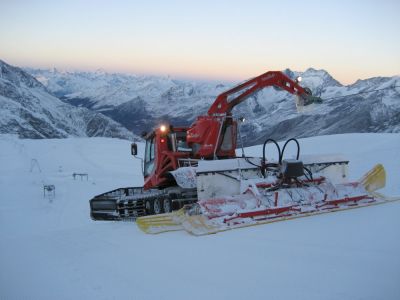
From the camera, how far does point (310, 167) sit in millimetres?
9391

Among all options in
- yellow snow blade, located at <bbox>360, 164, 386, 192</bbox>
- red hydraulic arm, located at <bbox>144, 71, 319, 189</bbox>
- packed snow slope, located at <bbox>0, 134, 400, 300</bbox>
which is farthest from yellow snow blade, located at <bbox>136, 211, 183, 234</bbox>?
yellow snow blade, located at <bbox>360, 164, 386, 192</bbox>

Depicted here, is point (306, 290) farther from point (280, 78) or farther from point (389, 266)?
point (280, 78)

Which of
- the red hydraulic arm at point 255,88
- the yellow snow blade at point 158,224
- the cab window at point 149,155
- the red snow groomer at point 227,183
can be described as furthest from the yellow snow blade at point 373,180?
the cab window at point 149,155

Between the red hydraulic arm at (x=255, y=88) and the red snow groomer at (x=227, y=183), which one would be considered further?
the red hydraulic arm at (x=255, y=88)

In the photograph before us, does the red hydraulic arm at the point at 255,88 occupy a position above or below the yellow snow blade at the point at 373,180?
above

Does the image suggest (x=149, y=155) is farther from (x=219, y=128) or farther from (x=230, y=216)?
(x=230, y=216)

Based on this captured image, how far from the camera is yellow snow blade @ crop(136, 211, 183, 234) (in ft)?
23.4

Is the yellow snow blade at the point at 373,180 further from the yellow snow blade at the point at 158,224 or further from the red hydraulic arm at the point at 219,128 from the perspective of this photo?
the yellow snow blade at the point at 158,224

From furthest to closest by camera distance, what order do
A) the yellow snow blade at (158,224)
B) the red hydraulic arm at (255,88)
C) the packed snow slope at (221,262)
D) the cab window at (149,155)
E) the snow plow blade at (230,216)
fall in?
the cab window at (149,155) < the red hydraulic arm at (255,88) < the yellow snow blade at (158,224) < the snow plow blade at (230,216) < the packed snow slope at (221,262)

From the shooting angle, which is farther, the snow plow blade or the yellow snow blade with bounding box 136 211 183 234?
the yellow snow blade with bounding box 136 211 183 234

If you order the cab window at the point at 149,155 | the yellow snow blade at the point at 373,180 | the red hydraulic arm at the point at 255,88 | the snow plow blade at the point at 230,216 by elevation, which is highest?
the red hydraulic arm at the point at 255,88

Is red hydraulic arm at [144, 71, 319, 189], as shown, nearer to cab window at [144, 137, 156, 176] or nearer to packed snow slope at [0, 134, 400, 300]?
cab window at [144, 137, 156, 176]

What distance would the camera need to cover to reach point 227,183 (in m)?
8.12

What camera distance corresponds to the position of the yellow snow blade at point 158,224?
7133 mm
